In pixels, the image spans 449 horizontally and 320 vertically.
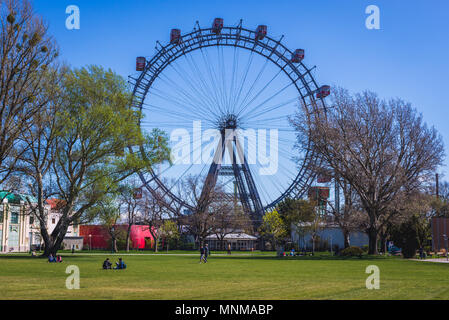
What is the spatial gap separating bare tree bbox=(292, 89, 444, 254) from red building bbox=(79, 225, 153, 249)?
42365mm

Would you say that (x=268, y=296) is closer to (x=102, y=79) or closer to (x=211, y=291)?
(x=211, y=291)

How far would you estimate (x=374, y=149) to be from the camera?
43.5 m

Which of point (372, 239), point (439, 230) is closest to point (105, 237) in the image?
point (372, 239)

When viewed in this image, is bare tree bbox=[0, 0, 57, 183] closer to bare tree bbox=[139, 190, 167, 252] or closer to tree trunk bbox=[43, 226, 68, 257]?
tree trunk bbox=[43, 226, 68, 257]

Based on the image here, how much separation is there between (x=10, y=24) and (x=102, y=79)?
15.7 meters

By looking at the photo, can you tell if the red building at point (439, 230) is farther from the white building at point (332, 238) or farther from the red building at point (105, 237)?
the red building at point (105, 237)

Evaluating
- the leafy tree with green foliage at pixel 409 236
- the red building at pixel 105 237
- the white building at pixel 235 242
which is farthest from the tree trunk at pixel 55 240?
the white building at pixel 235 242

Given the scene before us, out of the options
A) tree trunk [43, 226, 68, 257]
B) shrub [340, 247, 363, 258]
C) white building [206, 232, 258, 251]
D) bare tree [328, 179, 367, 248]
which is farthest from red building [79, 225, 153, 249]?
shrub [340, 247, 363, 258]

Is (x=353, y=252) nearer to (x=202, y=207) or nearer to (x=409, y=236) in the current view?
(x=409, y=236)

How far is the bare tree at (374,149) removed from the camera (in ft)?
139

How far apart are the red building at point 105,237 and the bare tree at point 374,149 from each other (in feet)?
139

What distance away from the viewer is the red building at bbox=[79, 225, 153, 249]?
77.0 metres

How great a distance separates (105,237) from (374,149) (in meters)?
48.5
